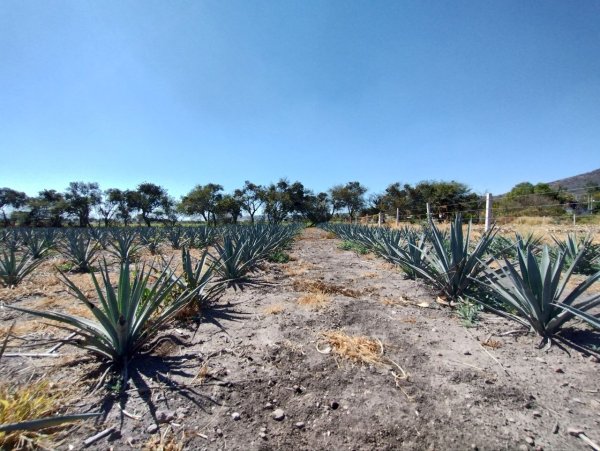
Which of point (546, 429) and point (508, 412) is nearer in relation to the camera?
point (546, 429)

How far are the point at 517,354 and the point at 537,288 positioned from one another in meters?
0.63

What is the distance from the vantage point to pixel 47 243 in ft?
26.9

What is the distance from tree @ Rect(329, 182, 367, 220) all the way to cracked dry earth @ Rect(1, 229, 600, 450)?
53336 millimetres

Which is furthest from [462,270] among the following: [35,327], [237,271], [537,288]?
[35,327]

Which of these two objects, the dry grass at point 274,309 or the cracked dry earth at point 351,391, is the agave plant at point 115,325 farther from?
the dry grass at point 274,309

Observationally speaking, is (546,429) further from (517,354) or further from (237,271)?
(237,271)

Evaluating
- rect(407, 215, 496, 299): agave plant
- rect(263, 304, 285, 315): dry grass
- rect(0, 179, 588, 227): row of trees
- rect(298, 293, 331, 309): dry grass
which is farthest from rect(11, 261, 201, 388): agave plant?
rect(0, 179, 588, 227): row of trees

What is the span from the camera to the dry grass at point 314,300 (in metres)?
2.99

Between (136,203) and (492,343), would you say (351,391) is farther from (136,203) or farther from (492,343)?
(136,203)

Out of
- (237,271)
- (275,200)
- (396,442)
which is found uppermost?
(275,200)

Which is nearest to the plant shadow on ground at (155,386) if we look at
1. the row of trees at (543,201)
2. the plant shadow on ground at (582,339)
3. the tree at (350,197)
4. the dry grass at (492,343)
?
the dry grass at (492,343)

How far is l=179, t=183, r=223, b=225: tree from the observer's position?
44075mm

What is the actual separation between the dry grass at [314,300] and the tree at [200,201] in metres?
42.7

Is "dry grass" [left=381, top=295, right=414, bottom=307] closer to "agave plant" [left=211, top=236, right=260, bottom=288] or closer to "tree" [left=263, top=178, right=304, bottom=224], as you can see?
"agave plant" [left=211, top=236, right=260, bottom=288]
